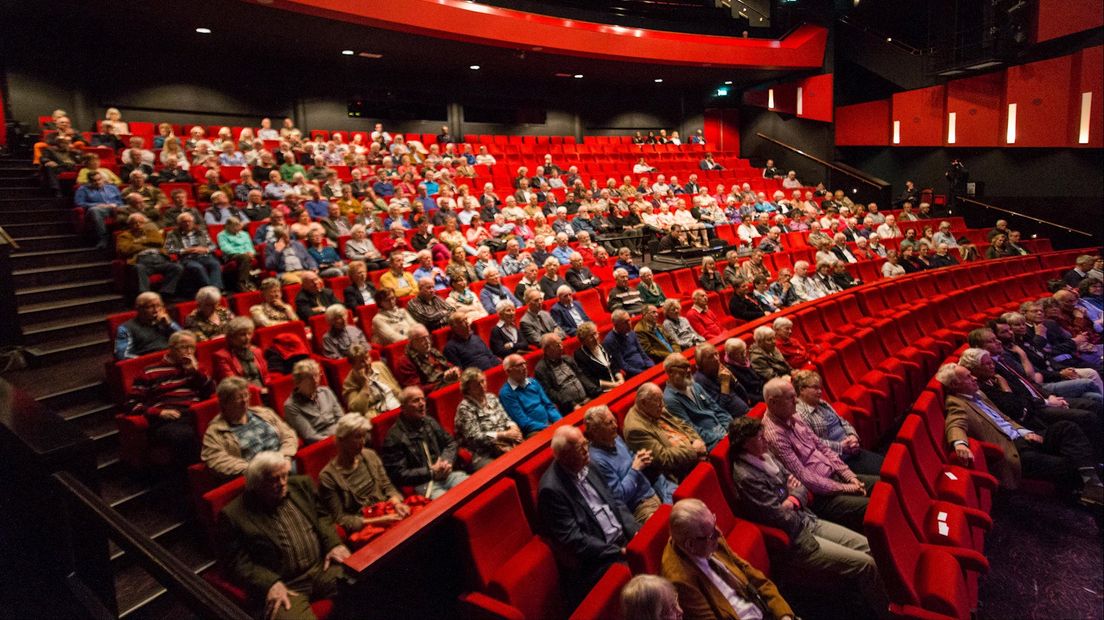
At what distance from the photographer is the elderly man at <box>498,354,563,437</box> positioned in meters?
2.15

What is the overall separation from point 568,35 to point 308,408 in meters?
6.22

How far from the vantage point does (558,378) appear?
242cm

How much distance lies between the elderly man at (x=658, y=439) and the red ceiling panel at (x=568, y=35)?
15.5 feet

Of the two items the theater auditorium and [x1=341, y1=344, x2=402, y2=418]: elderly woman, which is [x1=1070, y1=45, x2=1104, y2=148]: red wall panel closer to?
the theater auditorium

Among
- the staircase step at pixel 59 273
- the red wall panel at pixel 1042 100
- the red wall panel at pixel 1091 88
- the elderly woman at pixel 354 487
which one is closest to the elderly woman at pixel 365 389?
the elderly woman at pixel 354 487

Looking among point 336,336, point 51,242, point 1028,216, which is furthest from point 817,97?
point 51,242

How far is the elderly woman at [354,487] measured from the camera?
1.55 metres

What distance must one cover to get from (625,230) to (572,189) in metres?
1.06

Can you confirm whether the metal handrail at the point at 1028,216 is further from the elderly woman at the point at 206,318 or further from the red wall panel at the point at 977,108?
the elderly woman at the point at 206,318

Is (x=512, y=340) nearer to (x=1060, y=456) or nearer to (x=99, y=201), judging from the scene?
(x=1060, y=456)

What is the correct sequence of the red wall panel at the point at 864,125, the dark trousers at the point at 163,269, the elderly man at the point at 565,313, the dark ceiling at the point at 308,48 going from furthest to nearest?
1. the red wall panel at the point at 864,125
2. the dark ceiling at the point at 308,48
3. the elderly man at the point at 565,313
4. the dark trousers at the point at 163,269

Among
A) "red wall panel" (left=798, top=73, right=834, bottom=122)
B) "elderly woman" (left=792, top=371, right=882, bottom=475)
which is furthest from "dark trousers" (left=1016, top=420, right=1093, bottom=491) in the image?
"red wall panel" (left=798, top=73, right=834, bottom=122)

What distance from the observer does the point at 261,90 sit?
22.6ft

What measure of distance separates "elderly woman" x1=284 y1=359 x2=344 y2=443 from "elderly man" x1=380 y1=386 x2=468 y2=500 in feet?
1.01
